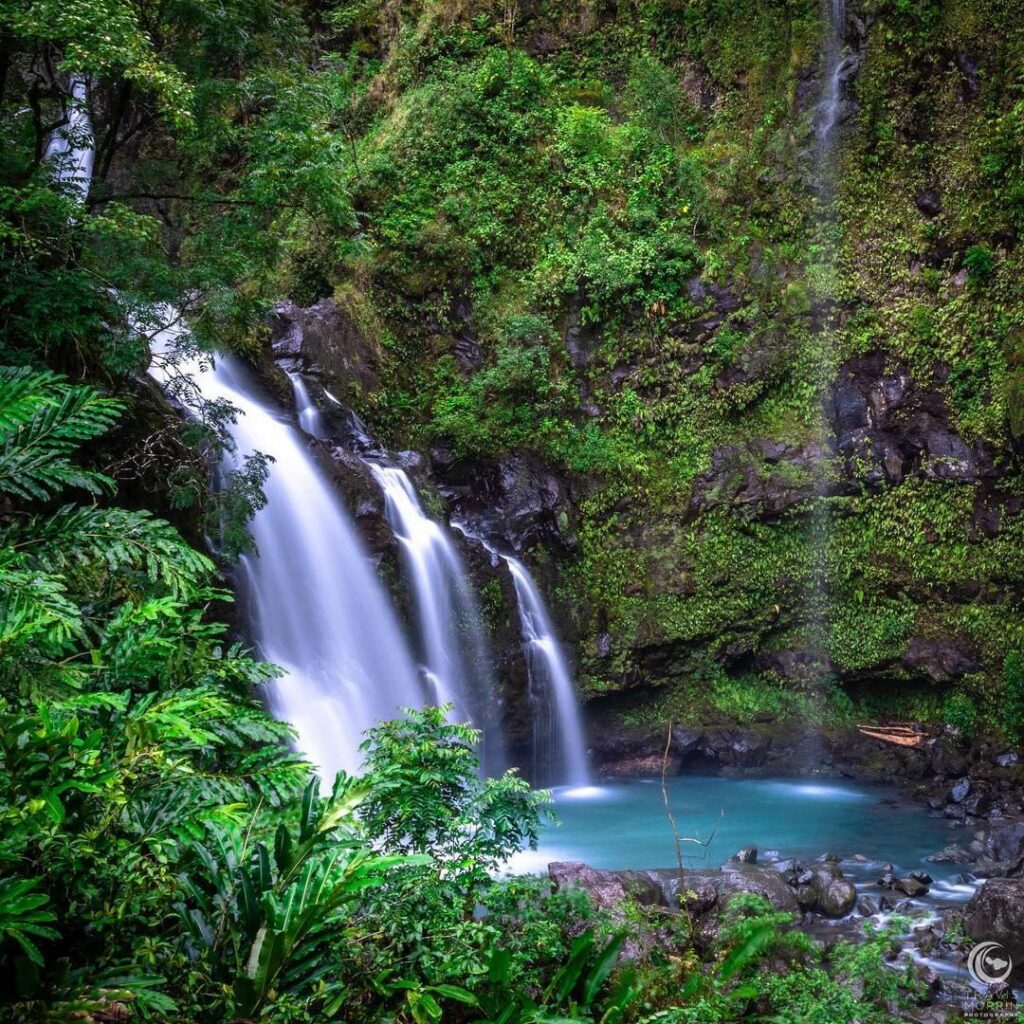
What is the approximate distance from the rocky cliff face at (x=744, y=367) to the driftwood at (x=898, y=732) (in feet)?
0.96

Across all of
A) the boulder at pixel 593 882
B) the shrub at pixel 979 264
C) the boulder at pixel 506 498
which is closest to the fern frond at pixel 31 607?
the boulder at pixel 593 882

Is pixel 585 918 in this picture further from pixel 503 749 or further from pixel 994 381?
pixel 994 381

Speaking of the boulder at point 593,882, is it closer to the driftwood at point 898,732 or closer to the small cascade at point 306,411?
the driftwood at point 898,732

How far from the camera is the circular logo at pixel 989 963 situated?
5.45m

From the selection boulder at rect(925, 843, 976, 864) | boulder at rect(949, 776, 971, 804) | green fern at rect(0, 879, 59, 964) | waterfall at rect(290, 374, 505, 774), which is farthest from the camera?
waterfall at rect(290, 374, 505, 774)

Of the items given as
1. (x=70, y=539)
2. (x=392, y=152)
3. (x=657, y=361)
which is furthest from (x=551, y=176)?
(x=70, y=539)

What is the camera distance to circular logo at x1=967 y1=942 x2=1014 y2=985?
5.45m

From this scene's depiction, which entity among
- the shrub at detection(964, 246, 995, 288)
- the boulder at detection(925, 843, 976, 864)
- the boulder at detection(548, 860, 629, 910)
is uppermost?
the shrub at detection(964, 246, 995, 288)

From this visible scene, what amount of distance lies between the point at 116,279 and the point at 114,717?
506 cm

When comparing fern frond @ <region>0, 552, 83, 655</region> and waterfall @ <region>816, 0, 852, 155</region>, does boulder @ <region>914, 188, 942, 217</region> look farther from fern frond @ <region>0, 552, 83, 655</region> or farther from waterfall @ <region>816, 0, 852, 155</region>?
fern frond @ <region>0, 552, 83, 655</region>

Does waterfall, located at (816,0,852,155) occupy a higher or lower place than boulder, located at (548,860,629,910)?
higher

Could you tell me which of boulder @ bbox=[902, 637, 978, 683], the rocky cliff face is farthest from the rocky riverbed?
the rocky cliff face

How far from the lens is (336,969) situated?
271cm

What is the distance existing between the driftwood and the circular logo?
5.96m
